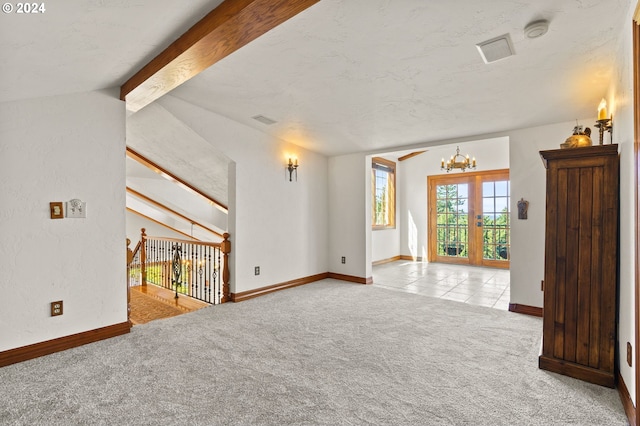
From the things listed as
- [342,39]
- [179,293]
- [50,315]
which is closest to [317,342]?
[50,315]

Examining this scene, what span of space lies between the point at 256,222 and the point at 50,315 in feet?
7.49

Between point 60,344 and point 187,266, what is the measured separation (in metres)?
2.51

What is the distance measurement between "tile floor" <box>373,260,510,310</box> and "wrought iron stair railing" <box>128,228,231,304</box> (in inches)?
97.9

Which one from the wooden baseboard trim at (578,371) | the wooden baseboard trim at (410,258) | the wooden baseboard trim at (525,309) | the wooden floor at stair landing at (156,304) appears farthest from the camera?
the wooden baseboard trim at (410,258)

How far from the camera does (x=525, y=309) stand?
11.7ft

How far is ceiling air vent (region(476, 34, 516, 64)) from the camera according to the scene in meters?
2.06

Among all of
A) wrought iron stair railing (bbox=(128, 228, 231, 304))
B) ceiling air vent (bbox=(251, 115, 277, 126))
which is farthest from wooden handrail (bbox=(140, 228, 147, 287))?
ceiling air vent (bbox=(251, 115, 277, 126))

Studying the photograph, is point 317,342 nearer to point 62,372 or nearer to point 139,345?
point 139,345

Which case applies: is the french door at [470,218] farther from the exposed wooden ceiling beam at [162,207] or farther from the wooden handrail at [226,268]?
the exposed wooden ceiling beam at [162,207]

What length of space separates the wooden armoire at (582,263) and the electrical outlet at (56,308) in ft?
12.5

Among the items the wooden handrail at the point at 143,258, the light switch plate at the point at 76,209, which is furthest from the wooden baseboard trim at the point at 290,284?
the wooden handrail at the point at 143,258

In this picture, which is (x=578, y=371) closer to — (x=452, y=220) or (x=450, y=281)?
Result: (x=450, y=281)

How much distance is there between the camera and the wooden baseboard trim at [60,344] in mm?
2324

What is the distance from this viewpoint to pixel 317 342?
273cm
